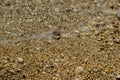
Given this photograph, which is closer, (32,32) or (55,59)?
(55,59)

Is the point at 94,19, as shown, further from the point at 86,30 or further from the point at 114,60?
the point at 114,60

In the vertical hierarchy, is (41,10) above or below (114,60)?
above

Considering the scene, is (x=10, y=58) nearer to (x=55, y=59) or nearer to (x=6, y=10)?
(x=55, y=59)

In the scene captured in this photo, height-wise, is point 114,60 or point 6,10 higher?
point 6,10

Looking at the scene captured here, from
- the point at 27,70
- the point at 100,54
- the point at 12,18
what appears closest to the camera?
the point at 27,70

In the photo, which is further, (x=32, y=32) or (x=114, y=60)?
(x=32, y=32)

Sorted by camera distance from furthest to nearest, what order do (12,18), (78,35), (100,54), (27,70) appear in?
1. (12,18)
2. (78,35)
3. (100,54)
4. (27,70)

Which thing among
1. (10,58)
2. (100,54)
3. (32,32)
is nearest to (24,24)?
(32,32)

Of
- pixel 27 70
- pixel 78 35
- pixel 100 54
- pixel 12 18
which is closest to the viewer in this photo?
pixel 27 70

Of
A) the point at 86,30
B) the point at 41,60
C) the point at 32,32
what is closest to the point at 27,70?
the point at 41,60
